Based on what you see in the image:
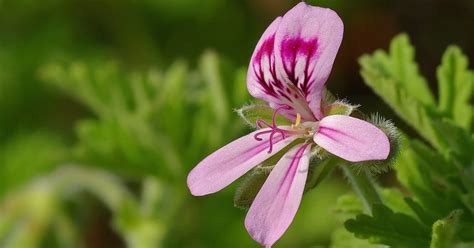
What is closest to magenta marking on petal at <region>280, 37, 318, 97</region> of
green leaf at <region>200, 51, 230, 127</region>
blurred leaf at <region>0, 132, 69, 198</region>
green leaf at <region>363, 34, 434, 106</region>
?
green leaf at <region>363, 34, 434, 106</region>

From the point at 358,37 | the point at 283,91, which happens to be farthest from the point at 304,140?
the point at 358,37

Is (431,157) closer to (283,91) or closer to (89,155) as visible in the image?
(283,91)

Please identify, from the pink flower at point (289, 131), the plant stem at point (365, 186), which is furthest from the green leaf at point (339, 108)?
the plant stem at point (365, 186)

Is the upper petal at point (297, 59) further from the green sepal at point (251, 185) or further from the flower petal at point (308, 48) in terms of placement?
the green sepal at point (251, 185)

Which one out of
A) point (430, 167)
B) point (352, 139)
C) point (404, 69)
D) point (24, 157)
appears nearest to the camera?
point (352, 139)

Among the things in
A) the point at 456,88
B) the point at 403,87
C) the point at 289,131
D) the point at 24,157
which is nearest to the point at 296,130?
the point at 289,131

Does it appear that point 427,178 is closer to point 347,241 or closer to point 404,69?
point 347,241
